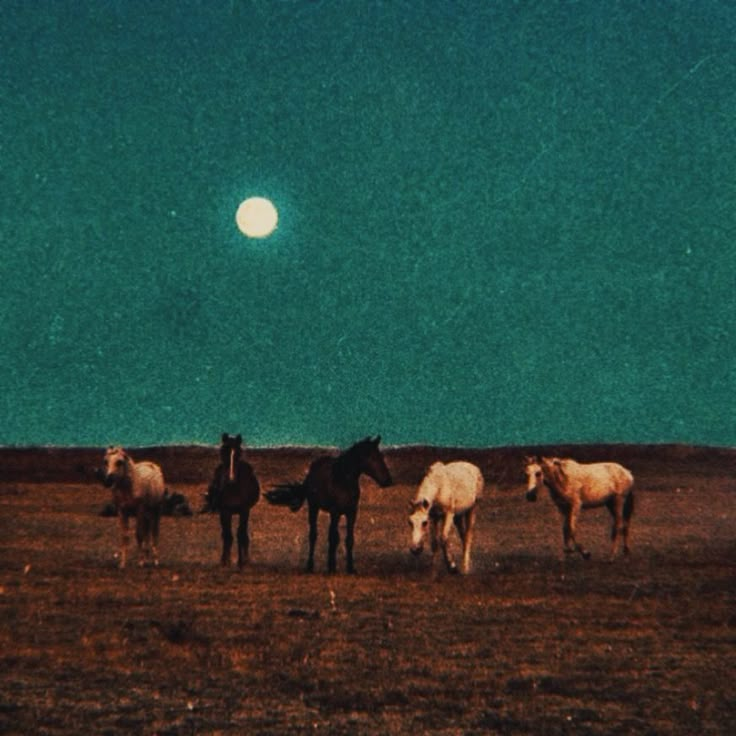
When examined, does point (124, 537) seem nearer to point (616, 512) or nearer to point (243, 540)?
point (243, 540)

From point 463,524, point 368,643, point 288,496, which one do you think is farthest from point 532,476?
point 368,643

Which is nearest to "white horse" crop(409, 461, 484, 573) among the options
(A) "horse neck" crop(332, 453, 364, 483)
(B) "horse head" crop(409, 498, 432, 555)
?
(B) "horse head" crop(409, 498, 432, 555)

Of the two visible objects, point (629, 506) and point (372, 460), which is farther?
point (629, 506)

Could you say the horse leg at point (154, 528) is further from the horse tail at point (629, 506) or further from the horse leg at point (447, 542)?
the horse tail at point (629, 506)

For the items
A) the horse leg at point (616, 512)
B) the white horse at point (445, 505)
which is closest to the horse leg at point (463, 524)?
the white horse at point (445, 505)

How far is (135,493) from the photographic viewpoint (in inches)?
686

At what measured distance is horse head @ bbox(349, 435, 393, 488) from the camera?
54.1ft

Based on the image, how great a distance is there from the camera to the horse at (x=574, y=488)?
787 inches

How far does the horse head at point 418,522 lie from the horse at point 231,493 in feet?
10.3

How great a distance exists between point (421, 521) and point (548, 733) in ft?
30.2

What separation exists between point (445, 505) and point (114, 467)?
5839 millimetres

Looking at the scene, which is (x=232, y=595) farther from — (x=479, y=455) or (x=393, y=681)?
(x=479, y=455)

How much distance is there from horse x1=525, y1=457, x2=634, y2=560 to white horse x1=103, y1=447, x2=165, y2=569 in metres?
7.30

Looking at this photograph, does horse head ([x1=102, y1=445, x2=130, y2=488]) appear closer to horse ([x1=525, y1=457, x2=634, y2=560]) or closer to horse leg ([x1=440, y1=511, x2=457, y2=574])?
horse leg ([x1=440, y1=511, x2=457, y2=574])
